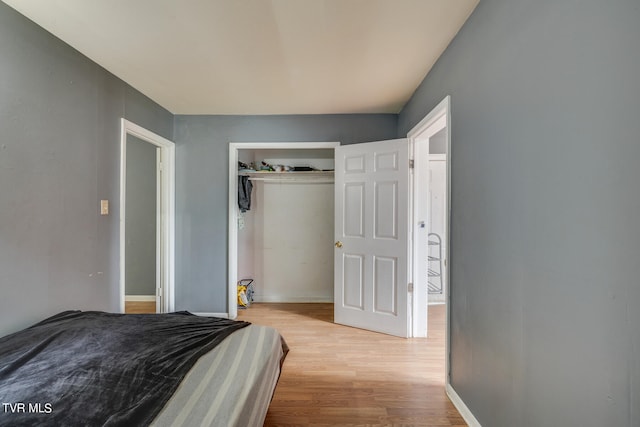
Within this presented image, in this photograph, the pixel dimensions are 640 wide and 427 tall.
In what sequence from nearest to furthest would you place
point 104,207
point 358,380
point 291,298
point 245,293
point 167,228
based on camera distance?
point 358,380 < point 104,207 < point 167,228 < point 245,293 < point 291,298

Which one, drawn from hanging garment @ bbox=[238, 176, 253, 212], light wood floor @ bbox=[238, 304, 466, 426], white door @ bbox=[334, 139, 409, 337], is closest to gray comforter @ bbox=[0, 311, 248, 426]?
light wood floor @ bbox=[238, 304, 466, 426]

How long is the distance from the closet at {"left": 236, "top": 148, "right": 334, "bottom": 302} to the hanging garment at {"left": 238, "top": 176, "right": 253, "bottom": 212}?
→ 0.46 m

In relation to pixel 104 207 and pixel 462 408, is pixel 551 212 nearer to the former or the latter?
pixel 462 408

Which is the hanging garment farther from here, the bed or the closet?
the bed

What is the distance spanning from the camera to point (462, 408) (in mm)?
1604

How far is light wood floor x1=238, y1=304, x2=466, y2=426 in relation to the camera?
1.59 meters

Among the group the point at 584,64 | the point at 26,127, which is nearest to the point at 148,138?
the point at 26,127

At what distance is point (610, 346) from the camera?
29.5 inches

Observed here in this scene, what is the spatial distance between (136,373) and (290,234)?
276cm

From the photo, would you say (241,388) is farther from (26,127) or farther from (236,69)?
(236,69)

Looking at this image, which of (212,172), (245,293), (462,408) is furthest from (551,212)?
(245,293)

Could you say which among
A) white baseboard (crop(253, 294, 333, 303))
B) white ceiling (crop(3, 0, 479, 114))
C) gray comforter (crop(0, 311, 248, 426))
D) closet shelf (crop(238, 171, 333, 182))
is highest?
white ceiling (crop(3, 0, 479, 114))

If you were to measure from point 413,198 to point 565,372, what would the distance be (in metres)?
1.82

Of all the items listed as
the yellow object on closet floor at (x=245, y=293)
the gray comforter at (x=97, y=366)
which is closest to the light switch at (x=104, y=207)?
the gray comforter at (x=97, y=366)
